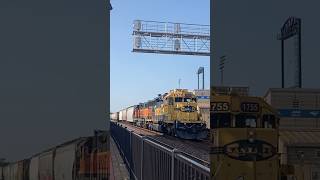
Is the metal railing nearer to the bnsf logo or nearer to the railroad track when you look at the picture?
the bnsf logo

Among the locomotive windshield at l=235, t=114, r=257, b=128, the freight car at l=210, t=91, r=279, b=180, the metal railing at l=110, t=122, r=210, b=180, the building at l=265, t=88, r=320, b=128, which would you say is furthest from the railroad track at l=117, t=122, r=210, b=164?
the freight car at l=210, t=91, r=279, b=180

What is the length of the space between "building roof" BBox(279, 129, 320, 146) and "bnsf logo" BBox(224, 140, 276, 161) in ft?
1.21

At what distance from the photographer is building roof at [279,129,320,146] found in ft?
Result: 24.8

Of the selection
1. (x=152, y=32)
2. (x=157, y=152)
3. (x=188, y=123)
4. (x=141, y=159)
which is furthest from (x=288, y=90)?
(x=152, y=32)

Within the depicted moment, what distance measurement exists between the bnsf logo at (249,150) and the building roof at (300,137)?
367mm

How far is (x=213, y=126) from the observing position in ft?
25.9

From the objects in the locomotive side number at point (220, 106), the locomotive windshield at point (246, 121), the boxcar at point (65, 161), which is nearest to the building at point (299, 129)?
the locomotive windshield at point (246, 121)

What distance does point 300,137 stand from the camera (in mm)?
7930

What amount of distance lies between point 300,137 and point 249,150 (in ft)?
3.40

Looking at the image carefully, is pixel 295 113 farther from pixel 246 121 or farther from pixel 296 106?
pixel 246 121

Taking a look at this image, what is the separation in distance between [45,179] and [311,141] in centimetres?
429

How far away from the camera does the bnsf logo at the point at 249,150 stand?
7.41 meters

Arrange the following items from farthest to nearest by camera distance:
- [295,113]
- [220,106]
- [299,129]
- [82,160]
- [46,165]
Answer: [295,113]
[299,129]
[46,165]
[220,106]
[82,160]

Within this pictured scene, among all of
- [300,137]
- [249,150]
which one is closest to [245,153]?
[249,150]
